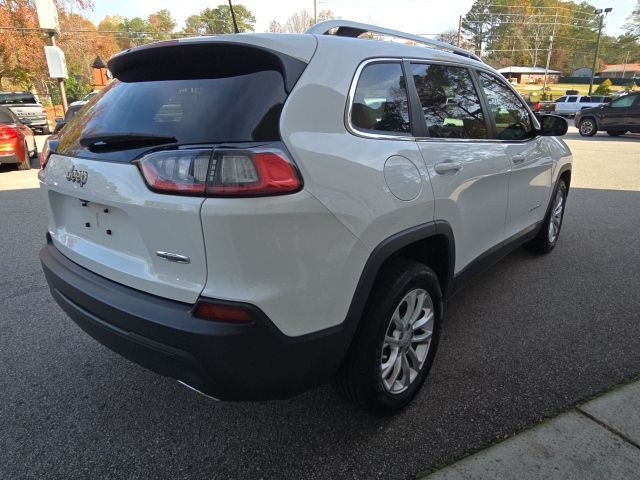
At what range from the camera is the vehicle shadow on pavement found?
212cm

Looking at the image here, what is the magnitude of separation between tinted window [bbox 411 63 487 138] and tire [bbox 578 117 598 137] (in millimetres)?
18967

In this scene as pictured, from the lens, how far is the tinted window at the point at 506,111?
3279 mm

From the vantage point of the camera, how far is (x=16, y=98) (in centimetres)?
2138

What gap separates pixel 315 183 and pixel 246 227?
0.32 metres

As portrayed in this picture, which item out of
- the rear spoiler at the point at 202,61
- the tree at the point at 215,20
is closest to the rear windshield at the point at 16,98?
the rear spoiler at the point at 202,61

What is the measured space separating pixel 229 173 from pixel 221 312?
491 millimetres

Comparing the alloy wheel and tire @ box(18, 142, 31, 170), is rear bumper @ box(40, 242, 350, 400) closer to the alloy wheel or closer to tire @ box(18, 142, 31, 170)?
the alloy wheel

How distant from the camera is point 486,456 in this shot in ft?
6.93

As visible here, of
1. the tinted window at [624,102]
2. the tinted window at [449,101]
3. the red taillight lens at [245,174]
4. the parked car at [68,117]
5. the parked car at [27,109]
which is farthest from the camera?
the parked car at [27,109]

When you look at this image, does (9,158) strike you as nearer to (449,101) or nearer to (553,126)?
(449,101)

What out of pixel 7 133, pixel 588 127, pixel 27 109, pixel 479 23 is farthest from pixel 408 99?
pixel 479 23

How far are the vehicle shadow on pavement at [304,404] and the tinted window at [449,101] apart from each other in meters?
1.38

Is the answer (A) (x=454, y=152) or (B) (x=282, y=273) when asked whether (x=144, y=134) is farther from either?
(A) (x=454, y=152)

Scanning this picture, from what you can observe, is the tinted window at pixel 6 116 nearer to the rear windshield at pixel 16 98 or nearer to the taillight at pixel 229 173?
the taillight at pixel 229 173
